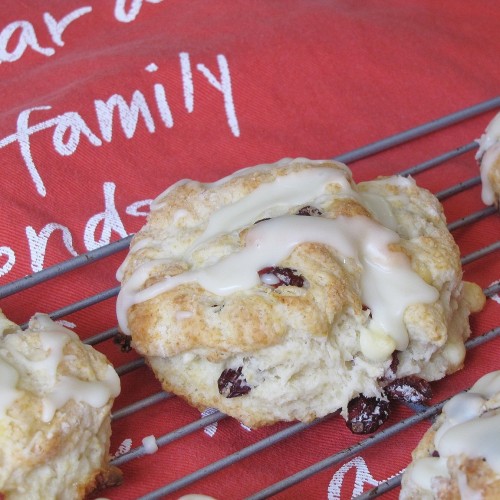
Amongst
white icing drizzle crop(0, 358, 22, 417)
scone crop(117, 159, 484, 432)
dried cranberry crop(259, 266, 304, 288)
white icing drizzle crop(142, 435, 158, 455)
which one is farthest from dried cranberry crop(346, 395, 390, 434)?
white icing drizzle crop(0, 358, 22, 417)

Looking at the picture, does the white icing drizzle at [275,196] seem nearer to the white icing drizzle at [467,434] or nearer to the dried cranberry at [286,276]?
the dried cranberry at [286,276]

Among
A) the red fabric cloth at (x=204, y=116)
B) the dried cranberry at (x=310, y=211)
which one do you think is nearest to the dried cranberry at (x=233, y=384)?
the red fabric cloth at (x=204, y=116)

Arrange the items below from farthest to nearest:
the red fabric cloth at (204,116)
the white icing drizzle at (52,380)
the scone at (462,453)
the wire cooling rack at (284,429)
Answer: the red fabric cloth at (204,116) → the wire cooling rack at (284,429) → the white icing drizzle at (52,380) → the scone at (462,453)

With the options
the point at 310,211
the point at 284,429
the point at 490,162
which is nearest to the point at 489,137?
the point at 490,162

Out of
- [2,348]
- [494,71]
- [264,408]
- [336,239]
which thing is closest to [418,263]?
[336,239]

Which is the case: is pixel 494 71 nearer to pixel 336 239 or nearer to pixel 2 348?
pixel 336 239

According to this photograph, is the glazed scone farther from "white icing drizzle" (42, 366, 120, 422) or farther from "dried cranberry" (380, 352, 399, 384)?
"dried cranberry" (380, 352, 399, 384)
